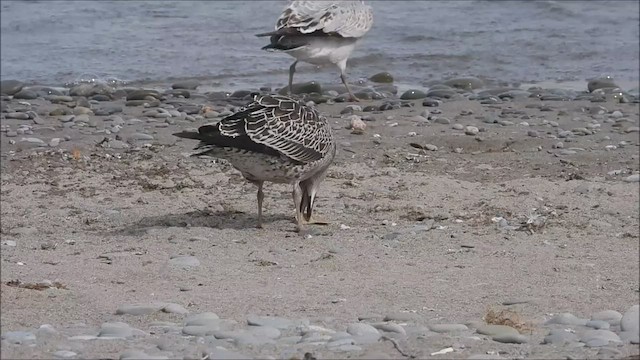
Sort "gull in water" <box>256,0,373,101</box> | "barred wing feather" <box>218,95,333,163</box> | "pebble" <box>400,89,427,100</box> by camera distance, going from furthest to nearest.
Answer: "pebble" <box>400,89,427,100</box> → "gull in water" <box>256,0,373,101</box> → "barred wing feather" <box>218,95,333,163</box>

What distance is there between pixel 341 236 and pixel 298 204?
0.39 metres

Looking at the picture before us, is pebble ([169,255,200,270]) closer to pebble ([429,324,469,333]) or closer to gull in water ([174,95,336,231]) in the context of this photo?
gull in water ([174,95,336,231])

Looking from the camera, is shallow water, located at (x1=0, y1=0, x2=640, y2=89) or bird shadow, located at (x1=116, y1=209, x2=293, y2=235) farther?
shallow water, located at (x1=0, y1=0, x2=640, y2=89)

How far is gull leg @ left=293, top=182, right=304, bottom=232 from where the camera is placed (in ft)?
25.9

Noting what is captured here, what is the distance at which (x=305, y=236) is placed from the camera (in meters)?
7.76

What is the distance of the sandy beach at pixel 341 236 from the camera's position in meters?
5.19

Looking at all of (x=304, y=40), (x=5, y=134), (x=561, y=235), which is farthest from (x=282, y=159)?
(x=304, y=40)

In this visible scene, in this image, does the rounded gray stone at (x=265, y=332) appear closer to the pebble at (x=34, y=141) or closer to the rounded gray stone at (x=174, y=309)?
the rounded gray stone at (x=174, y=309)

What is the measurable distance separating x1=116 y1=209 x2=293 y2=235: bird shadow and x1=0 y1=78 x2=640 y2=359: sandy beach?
0.03 metres

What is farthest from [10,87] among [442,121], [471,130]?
[471,130]

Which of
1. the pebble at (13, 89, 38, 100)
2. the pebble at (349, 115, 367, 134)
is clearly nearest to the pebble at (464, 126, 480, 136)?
the pebble at (349, 115, 367, 134)

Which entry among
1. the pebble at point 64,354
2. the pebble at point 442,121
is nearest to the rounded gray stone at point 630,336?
the pebble at point 64,354

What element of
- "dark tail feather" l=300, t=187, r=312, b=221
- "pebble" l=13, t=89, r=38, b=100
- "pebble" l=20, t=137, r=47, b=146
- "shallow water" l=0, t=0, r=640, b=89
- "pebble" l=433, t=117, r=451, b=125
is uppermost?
"dark tail feather" l=300, t=187, r=312, b=221

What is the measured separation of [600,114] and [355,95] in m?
2.73
